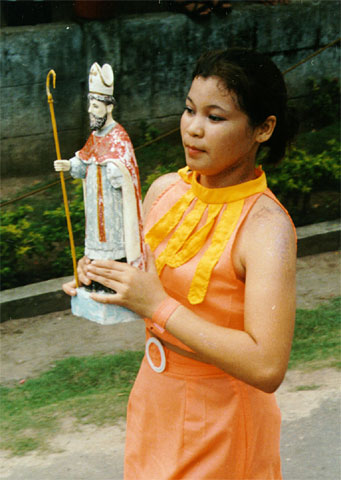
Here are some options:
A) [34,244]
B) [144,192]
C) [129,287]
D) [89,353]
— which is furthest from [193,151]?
[144,192]

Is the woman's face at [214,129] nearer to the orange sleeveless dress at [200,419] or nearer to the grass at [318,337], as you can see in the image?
the orange sleeveless dress at [200,419]

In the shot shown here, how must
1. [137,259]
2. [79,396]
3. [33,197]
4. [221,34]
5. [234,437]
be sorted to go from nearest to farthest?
[137,259]
[234,437]
[79,396]
[33,197]
[221,34]

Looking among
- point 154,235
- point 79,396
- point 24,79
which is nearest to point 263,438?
point 154,235

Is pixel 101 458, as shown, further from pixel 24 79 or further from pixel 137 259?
pixel 24 79

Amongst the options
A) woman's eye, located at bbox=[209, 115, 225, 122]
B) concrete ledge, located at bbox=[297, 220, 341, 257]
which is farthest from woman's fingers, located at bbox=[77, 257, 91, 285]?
concrete ledge, located at bbox=[297, 220, 341, 257]

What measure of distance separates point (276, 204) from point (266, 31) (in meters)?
5.98

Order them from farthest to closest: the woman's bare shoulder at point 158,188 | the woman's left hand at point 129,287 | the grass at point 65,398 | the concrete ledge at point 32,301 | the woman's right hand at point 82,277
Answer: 1. the concrete ledge at point 32,301
2. the grass at point 65,398
3. the woman's bare shoulder at point 158,188
4. the woman's right hand at point 82,277
5. the woman's left hand at point 129,287

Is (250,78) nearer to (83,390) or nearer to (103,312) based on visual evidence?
(103,312)

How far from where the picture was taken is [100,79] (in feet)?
5.99

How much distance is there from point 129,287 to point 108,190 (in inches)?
10.4

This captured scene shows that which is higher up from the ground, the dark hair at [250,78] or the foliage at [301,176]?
the dark hair at [250,78]

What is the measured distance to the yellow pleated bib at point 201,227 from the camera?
6.49 feet

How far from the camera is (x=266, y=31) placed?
24.7 ft

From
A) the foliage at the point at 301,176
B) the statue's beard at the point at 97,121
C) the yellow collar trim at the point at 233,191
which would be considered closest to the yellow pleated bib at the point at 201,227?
the yellow collar trim at the point at 233,191
